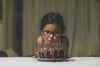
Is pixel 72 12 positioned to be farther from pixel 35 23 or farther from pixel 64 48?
pixel 64 48

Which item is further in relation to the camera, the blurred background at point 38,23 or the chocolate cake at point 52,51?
the blurred background at point 38,23

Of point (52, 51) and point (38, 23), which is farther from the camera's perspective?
point (38, 23)

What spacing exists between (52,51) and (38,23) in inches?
68.9

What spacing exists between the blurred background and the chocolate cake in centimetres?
170

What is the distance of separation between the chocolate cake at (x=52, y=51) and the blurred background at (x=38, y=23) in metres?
1.70

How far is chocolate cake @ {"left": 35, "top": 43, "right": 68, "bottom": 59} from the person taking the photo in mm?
548

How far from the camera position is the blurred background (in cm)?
226

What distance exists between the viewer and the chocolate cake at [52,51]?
55cm

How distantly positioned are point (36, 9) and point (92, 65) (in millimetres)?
1810

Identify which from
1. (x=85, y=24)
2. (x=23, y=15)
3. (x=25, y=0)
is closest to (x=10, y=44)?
(x=23, y=15)

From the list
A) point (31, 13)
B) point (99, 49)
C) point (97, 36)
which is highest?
→ point (31, 13)

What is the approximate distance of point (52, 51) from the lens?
55 cm

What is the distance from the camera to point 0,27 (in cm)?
223

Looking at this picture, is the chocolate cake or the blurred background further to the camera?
the blurred background
